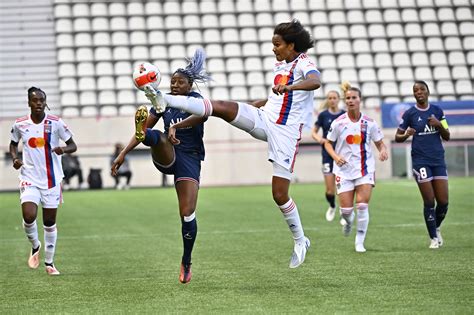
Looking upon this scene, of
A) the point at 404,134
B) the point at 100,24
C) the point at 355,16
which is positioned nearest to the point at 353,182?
the point at 404,134

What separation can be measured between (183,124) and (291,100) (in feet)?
3.35

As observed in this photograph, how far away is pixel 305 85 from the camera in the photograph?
8.27 m

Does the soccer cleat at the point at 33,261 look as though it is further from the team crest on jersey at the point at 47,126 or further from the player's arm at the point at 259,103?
the player's arm at the point at 259,103

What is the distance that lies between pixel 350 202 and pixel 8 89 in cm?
2760

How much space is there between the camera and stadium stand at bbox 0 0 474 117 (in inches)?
1517

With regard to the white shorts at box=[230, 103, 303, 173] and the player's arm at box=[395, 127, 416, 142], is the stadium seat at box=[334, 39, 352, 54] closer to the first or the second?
the player's arm at box=[395, 127, 416, 142]

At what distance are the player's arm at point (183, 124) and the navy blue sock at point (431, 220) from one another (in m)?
4.68

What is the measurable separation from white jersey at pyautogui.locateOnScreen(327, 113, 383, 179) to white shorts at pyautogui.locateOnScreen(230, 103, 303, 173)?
3.52 m

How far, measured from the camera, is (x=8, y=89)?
37656 mm

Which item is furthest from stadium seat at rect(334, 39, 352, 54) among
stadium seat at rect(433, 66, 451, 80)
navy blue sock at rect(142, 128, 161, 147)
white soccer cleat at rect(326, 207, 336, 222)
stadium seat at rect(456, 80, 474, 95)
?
navy blue sock at rect(142, 128, 161, 147)

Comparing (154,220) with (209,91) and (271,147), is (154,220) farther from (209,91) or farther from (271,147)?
(209,91)

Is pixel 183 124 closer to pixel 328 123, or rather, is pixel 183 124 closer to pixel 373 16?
pixel 328 123

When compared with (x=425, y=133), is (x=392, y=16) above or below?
above

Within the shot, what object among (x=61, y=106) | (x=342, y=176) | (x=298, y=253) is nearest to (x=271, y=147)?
(x=298, y=253)
